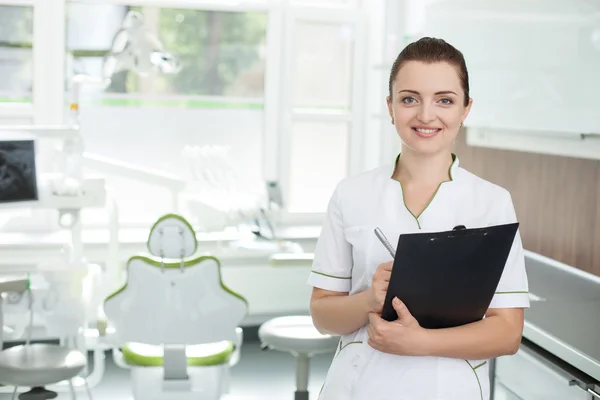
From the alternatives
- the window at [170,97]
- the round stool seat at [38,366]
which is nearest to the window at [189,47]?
the window at [170,97]

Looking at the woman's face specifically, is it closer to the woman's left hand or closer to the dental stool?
the woman's left hand

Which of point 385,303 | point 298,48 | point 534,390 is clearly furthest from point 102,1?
point 385,303

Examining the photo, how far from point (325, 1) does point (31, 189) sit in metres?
2.37

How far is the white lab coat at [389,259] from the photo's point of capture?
4.07ft

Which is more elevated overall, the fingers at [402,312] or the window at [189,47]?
the window at [189,47]

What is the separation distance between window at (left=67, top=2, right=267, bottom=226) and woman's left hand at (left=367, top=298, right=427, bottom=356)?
3259 millimetres

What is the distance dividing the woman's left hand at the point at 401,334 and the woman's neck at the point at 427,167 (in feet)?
0.71

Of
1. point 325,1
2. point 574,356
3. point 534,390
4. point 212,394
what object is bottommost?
point 212,394

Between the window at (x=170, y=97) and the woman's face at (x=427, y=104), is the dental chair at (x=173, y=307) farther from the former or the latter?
the window at (x=170, y=97)

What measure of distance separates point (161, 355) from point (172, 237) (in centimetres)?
45

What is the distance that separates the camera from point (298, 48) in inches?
179

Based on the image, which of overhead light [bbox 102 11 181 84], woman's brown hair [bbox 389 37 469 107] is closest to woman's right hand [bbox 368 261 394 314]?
woman's brown hair [bbox 389 37 469 107]

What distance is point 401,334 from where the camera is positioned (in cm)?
118

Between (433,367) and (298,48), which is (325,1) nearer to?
(298,48)
